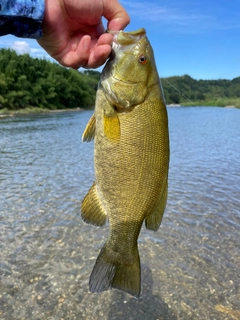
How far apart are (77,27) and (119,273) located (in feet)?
8.15

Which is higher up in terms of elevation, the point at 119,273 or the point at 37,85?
the point at 119,273

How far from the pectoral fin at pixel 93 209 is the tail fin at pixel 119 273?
37 cm

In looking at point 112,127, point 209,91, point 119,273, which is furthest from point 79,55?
point 209,91

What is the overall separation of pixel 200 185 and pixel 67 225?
538cm

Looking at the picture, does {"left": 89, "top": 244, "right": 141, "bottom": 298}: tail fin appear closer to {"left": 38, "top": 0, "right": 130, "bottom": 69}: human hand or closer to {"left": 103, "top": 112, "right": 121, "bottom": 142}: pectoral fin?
{"left": 103, "top": 112, "right": 121, "bottom": 142}: pectoral fin

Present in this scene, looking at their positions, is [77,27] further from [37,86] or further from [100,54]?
[37,86]

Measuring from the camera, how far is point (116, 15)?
3.05 metres

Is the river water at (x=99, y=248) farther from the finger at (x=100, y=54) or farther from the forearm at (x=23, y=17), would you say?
the forearm at (x=23, y=17)

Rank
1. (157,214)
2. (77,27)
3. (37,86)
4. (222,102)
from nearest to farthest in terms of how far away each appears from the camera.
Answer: (157,214), (77,27), (37,86), (222,102)

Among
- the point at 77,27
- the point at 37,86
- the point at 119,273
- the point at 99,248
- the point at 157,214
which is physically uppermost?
the point at 77,27

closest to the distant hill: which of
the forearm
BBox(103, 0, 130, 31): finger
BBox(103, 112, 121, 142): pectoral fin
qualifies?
BBox(103, 0, 130, 31): finger

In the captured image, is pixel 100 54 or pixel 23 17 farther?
pixel 23 17

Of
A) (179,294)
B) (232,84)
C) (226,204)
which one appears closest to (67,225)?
(179,294)

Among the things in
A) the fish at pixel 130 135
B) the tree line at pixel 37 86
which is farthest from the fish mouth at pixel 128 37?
the tree line at pixel 37 86
